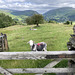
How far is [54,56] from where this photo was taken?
331 centimetres

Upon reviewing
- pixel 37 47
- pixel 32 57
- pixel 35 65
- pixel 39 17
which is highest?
pixel 39 17

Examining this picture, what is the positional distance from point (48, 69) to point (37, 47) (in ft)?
23.5

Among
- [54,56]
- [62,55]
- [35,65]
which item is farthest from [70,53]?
[35,65]

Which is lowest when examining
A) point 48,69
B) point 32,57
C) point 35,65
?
point 35,65

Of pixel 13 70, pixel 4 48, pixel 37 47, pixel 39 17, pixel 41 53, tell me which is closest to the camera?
pixel 41 53

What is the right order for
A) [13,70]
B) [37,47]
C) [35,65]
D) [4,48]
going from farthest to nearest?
1. [4,48]
2. [37,47]
3. [35,65]
4. [13,70]

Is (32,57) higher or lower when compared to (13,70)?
higher

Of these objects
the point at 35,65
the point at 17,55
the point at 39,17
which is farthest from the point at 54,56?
the point at 39,17

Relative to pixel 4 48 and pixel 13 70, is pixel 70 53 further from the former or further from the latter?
pixel 4 48

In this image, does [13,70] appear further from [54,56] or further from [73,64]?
[73,64]

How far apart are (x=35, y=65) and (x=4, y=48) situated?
695cm

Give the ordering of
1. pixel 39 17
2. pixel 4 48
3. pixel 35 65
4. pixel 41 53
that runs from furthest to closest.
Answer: pixel 39 17 < pixel 4 48 < pixel 35 65 < pixel 41 53

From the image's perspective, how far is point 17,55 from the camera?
10.9ft

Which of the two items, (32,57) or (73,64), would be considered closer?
(32,57)
